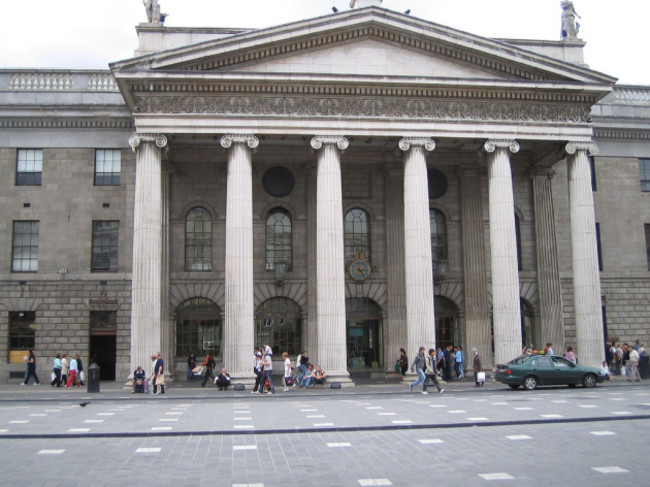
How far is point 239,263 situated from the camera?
3056 centimetres

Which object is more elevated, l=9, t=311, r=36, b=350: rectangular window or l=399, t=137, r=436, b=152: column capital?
l=399, t=137, r=436, b=152: column capital

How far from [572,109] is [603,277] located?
9859 mm

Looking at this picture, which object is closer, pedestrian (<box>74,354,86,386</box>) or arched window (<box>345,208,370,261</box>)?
pedestrian (<box>74,354,86,386</box>)

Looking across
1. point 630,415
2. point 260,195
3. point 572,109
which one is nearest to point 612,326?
point 572,109

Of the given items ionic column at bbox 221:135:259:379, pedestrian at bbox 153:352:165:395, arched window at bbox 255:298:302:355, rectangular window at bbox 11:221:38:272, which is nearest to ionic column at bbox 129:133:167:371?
pedestrian at bbox 153:352:165:395

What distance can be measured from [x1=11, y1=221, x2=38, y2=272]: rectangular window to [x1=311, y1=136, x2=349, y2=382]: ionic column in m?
14.3

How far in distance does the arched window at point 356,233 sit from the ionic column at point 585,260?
1007 cm

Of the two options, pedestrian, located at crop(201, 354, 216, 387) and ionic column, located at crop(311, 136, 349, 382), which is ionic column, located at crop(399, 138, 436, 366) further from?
pedestrian, located at crop(201, 354, 216, 387)

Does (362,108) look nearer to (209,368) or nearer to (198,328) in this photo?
(209,368)

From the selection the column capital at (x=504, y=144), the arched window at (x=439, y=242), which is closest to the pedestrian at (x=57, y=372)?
the arched window at (x=439, y=242)

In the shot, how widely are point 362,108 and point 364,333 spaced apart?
11619mm

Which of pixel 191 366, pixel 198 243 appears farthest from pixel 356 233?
pixel 191 366

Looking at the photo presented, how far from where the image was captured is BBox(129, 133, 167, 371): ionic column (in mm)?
29812

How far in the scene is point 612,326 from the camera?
1517 inches
